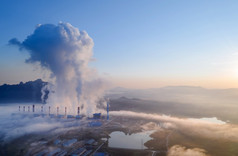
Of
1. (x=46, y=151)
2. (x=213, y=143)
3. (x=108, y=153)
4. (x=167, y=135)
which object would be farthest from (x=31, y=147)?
(x=213, y=143)

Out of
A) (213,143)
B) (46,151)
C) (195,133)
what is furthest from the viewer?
(195,133)

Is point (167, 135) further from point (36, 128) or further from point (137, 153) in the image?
point (36, 128)

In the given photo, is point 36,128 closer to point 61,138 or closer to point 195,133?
point 61,138

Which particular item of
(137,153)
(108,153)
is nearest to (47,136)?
(108,153)

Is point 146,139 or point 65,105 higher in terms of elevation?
point 65,105

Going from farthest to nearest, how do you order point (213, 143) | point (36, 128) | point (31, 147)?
point (36, 128) → point (213, 143) → point (31, 147)

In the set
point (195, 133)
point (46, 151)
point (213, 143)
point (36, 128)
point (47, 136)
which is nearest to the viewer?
point (46, 151)

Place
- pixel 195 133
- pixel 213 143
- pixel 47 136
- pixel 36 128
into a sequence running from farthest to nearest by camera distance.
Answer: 1. pixel 36 128
2. pixel 195 133
3. pixel 47 136
4. pixel 213 143

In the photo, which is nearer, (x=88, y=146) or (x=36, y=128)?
(x=88, y=146)

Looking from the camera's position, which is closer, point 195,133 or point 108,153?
point 108,153
